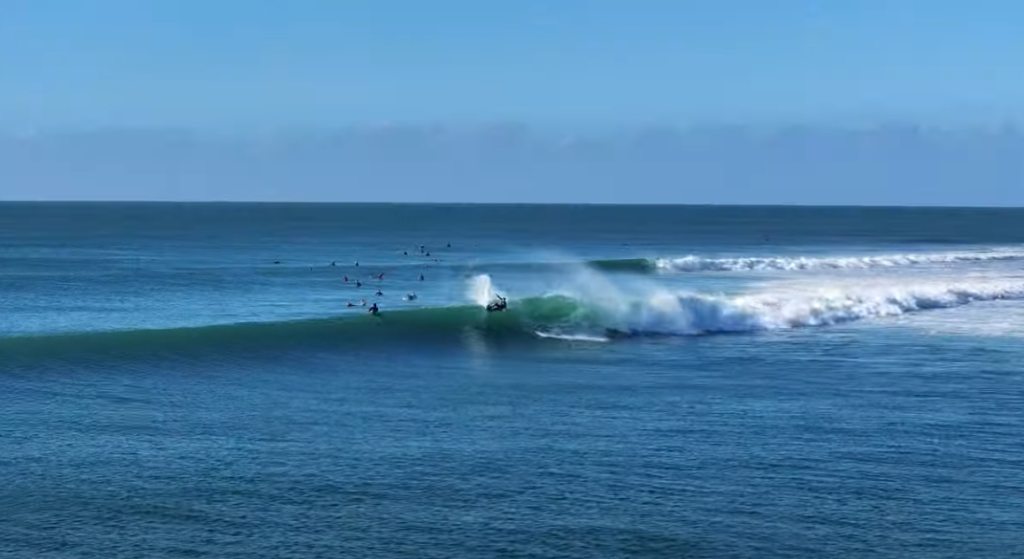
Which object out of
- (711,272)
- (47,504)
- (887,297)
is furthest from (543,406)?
(711,272)

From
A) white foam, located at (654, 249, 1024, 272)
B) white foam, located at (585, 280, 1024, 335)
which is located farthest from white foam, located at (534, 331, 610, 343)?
white foam, located at (654, 249, 1024, 272)

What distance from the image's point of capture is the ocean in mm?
20281

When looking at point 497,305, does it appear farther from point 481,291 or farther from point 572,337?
point 481,291

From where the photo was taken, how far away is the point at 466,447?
25.5 metres

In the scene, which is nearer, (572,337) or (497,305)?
(572,337)

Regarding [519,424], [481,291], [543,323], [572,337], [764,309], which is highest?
[764,309]

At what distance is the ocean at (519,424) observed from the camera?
798 inches

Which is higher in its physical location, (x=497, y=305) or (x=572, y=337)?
(x=497, y=305)

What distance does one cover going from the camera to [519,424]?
91.3 feet

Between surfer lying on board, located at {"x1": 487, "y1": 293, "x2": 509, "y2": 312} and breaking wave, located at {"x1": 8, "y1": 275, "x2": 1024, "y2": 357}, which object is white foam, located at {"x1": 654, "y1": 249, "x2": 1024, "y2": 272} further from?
surfer lying on board, located at {"x1": 487, "y1": 293, "x2": 509, "y2": 312}

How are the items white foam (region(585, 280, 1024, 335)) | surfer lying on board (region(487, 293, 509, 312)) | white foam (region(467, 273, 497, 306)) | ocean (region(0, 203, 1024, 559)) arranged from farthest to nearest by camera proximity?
1. white foam (region(467, 273, 497, 306))
2. surfer lying on board (region(487, 293, 509, 312))
3. white foam (region(585, 280, 1024, 335))
4. ocean (region(0, 203, 1024, 559))

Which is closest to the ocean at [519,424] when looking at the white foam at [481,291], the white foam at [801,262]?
the white foam at [481,291]

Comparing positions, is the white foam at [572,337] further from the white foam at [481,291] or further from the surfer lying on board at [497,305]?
the white foam at [481,291]

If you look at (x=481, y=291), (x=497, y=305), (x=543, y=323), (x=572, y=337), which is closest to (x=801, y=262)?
(x=481, y=291)
